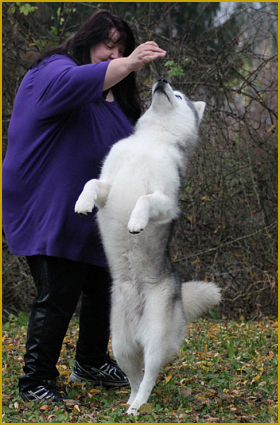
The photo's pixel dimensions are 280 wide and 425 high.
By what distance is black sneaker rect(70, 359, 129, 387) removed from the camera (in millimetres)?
4676

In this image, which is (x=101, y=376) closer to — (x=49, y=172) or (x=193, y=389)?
(x=193, y=389)

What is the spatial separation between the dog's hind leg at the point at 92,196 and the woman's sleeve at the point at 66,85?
1.70ft

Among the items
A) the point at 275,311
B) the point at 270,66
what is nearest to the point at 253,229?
the point at 275,311

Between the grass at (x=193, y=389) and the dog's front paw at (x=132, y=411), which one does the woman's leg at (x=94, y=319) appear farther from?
the dog's front paw at (x=132, y=411)

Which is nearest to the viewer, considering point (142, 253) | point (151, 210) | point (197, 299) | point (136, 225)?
point (136, 225)

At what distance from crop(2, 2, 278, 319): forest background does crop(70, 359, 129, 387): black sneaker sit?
3.23 metres

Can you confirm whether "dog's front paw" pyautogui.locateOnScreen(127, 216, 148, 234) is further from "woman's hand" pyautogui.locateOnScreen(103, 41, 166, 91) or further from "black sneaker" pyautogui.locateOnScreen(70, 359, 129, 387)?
"black sneaker" pyautogui.locateOnScreen(70, 359, 129, 387)

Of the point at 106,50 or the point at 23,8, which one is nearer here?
the point at 106,50

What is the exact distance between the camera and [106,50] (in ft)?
14.1

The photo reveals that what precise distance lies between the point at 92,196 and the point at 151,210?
364mm

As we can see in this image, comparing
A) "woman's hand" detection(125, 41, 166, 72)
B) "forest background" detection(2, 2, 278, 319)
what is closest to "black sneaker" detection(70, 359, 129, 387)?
"woman's hand" detection(125, 41, 166, 72)

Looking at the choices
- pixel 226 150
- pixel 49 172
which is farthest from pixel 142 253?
pixel 226 150

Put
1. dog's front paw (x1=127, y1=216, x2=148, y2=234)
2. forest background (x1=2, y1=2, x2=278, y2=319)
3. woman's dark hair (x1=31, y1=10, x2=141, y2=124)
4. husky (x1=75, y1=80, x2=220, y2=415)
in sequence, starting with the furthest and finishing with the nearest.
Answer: forest background (x1=2, y1=2, x2=278, y2=319)
woman's dark hair (x1=31, y1=10, x2=141, y2=124)
husky (x1=75, y1=80, x2=220, y2=415)
dog's front paw (x1=127, y1=216, x2=148, y2=234)

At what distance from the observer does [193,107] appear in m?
4.43
